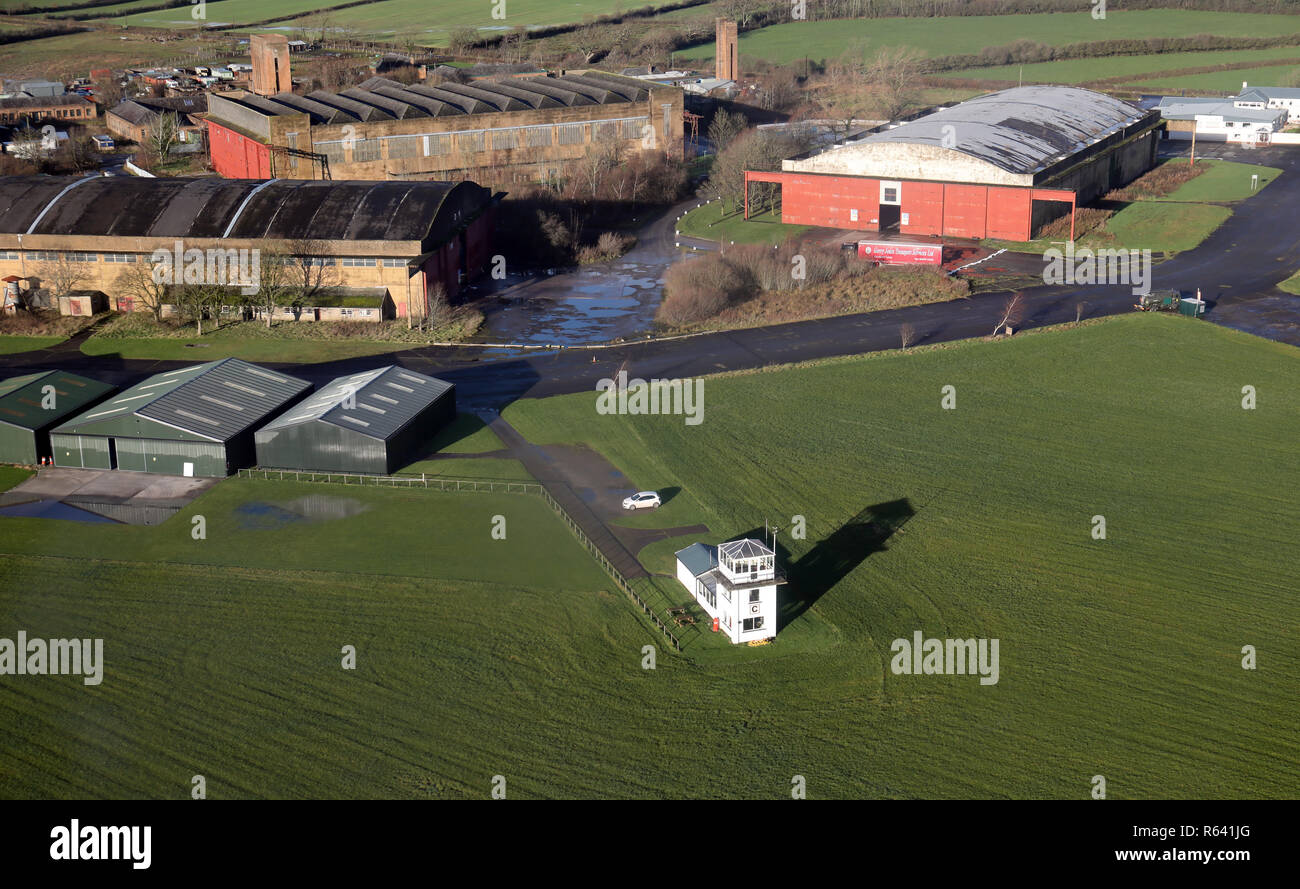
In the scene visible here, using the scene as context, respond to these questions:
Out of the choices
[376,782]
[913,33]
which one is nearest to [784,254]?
[376,782]

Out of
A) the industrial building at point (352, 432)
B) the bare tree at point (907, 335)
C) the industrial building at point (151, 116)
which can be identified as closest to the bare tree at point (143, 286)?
the industrial building at point (352, 432)

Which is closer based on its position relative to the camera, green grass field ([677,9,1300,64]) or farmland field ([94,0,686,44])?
green grass field ([677,9,1300,64])

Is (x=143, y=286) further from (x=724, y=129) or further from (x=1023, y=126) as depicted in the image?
(x=1023, y=126)

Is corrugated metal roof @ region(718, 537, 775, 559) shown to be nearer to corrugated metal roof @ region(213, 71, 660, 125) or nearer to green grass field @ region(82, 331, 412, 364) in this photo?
green grass field @ region(82, 331, 412, 364)

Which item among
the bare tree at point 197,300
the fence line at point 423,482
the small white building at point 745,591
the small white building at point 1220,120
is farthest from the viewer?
the small white building at point 1220,120

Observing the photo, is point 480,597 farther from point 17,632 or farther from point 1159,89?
point 1159,89

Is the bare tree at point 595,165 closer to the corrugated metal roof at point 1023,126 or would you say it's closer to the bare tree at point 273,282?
the corrugated metal roof at point 1023,126

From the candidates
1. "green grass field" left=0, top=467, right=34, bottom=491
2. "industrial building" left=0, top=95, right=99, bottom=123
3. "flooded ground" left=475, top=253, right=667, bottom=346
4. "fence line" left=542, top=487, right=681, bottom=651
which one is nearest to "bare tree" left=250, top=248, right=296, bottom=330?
"flooded ground" left=475, top=253, right=667, bottom=346
